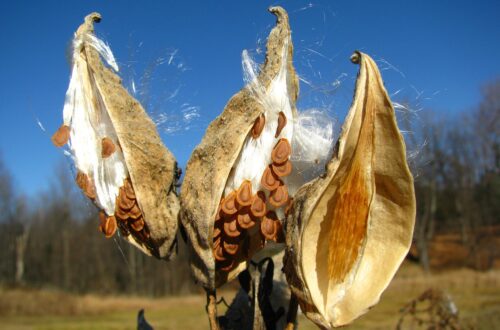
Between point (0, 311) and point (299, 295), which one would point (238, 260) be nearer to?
point (299, 295)

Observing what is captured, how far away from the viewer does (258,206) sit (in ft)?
3.34

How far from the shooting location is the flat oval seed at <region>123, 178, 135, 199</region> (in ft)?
3.59

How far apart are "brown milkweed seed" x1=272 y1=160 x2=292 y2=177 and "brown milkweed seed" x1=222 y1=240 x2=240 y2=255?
0.17 meters

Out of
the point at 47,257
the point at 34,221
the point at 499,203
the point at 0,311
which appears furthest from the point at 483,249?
the point at 34,221

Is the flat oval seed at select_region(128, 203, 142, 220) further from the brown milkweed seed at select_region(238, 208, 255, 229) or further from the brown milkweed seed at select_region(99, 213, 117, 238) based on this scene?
the brown milkweed seed at select_region(238, 208, 255, 229)

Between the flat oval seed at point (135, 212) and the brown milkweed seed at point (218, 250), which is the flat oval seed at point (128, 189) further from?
the brown milkweed seed at point (218, 250)

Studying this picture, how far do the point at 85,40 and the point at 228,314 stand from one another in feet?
2.53

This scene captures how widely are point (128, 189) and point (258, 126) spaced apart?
326 mm

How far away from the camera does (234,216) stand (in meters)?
1.02

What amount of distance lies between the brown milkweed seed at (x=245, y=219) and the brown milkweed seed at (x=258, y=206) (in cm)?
1

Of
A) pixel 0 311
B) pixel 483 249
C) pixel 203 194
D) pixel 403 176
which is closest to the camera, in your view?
pixel 403 176


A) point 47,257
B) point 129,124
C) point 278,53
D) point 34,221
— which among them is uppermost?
point 278,53

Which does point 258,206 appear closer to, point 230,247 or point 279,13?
point 230,247

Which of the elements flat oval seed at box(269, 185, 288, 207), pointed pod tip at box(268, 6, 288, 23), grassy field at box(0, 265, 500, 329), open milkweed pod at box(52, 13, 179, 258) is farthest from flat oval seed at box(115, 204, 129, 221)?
grassy field at box(0, 265, 500, 329)
